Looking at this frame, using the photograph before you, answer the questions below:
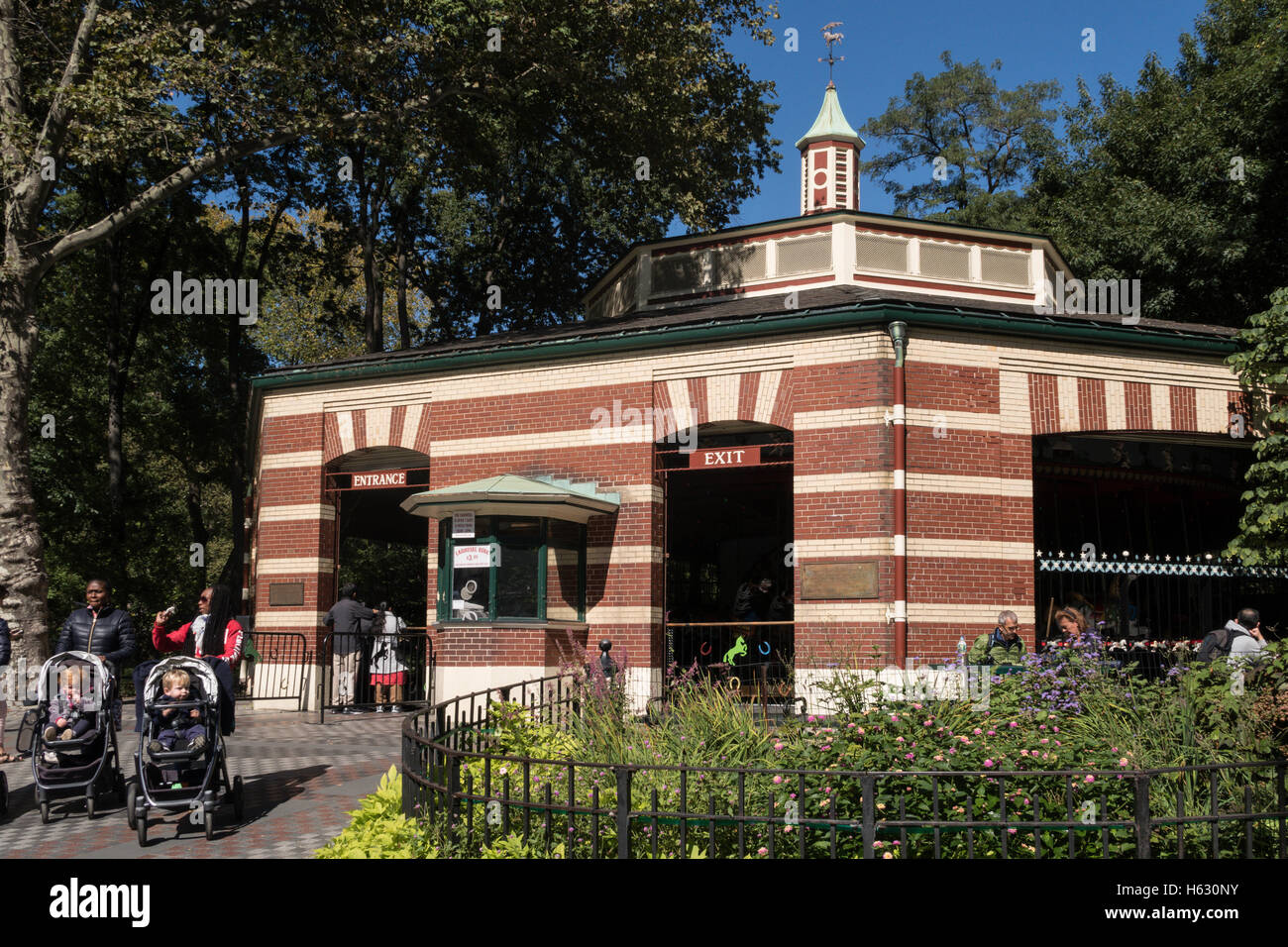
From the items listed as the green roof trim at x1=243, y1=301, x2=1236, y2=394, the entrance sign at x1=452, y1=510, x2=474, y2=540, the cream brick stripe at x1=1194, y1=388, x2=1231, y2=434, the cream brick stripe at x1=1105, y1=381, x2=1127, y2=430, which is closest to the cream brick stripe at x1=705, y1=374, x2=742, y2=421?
Result: the green roof trim at x1=243, y1=301, x2=1236, y2=394

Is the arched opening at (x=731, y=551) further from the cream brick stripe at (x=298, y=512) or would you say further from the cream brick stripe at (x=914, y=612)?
the cream brick stripe at (x=298, y=512)

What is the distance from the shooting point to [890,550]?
14.2 m

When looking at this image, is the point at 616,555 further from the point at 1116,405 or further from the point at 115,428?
the point at 115,428

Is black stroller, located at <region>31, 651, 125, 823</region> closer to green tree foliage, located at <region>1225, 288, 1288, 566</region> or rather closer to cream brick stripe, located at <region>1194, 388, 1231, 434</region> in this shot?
green tree foliage, located at <region>1225, 288, 1288, 566</region>

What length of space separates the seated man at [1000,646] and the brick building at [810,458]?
196 centimetres

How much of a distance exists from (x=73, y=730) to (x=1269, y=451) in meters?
14.4

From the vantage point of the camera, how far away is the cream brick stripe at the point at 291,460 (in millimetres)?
18219

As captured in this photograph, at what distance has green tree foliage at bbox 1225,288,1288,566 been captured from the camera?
14.9m

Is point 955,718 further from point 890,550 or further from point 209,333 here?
point 209,333

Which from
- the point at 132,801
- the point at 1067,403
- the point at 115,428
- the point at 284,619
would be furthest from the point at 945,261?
the point at 115,428

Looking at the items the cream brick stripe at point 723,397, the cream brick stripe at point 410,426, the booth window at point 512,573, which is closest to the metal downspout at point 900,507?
the cream brick stripe at point 723,397

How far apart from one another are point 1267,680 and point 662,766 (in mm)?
5217

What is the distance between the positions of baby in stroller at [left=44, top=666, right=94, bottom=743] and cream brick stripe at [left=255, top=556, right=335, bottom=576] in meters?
8.66

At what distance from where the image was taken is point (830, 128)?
24.5 m
